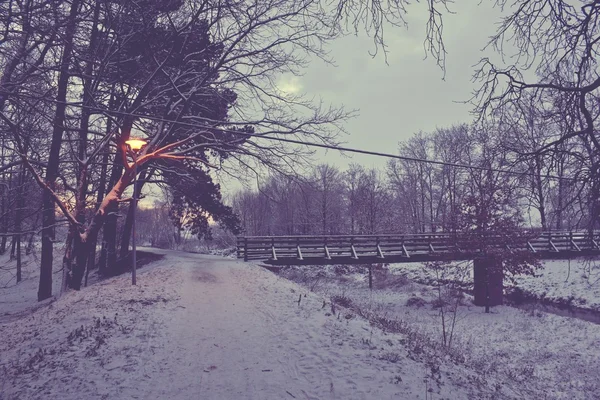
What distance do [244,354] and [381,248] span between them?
15038mm

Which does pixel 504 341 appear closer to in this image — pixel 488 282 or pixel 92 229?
pixel 488 282

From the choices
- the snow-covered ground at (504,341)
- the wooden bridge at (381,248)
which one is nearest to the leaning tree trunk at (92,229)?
the snow-covered ground at (504,341)

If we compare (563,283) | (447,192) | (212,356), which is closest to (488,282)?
(563,283)

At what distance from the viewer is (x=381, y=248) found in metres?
20.1

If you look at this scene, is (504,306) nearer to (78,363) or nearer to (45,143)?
(78,363)

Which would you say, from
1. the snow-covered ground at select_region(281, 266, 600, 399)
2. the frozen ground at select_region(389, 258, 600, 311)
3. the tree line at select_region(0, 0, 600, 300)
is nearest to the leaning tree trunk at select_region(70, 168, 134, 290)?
the tree line at select_region(0, 0, 600, 300)

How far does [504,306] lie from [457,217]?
15.4 feet

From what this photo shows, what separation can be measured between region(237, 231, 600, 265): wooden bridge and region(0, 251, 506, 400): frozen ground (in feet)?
30.4

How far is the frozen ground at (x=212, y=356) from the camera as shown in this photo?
4.91 meters

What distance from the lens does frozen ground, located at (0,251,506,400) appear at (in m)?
4.91

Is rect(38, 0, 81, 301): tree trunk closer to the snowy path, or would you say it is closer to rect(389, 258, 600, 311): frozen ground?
the snowy path

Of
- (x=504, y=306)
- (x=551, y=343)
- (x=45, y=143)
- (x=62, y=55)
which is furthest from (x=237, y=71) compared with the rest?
(x=504, y=306)

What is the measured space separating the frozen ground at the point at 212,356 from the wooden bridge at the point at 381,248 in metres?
9.26

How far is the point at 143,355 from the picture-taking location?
5.91 m
